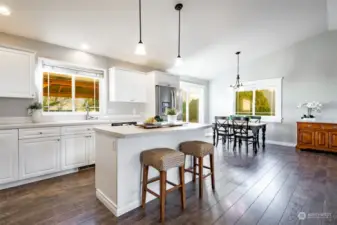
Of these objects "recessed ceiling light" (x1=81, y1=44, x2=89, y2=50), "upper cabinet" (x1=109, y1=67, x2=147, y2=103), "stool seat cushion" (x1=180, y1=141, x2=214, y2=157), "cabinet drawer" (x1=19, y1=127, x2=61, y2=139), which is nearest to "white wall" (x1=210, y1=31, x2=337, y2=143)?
"upper cabinet" (x1=109, y1=67, x2=147, y2=103)

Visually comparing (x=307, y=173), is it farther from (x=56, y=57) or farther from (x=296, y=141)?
(x=56, y=57)

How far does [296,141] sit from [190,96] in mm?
3688

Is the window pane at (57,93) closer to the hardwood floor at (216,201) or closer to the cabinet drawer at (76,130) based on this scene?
the cabinet drawer at (76,130)

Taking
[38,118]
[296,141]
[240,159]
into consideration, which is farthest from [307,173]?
[38,118]

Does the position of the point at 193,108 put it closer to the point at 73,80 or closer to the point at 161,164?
the point at 73,80

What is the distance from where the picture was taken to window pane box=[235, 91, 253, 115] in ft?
21.3

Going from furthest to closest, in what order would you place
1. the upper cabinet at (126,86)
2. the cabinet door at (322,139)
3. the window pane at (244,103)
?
the window pane at (244,103)
the cabinet door at (322,139)
the upper cabinet at (126,86)

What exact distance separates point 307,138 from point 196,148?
421 cm

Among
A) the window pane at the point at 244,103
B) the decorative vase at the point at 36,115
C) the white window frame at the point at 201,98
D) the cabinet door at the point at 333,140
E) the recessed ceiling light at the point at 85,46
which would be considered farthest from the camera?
the white window frame at the point at 201,98

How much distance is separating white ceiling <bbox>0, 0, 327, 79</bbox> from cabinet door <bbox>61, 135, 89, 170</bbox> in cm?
184

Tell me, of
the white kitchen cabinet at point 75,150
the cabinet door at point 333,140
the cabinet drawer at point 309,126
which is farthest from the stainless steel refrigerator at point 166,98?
the cabinet door at point 333,140

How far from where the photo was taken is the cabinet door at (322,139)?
15.2 feet

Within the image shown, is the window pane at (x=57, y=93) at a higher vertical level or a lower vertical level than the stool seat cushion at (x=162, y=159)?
higher

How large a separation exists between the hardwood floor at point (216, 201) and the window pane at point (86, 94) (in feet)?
4.72
